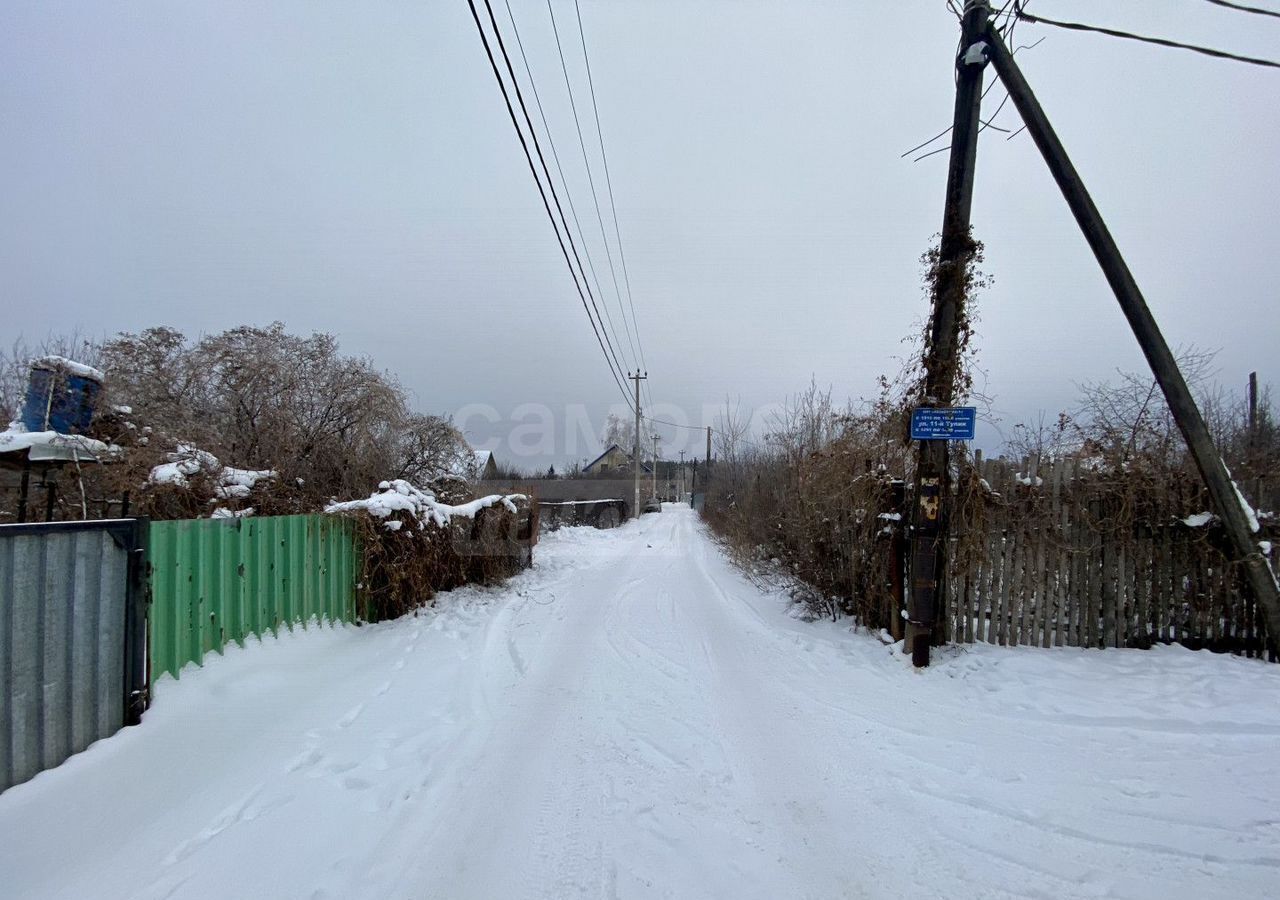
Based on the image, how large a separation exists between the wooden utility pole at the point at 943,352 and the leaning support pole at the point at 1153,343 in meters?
0.38

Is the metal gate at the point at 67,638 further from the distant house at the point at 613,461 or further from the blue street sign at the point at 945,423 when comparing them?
the distant house at the point at 613,461

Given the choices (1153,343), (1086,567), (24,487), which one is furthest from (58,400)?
(1086,567)

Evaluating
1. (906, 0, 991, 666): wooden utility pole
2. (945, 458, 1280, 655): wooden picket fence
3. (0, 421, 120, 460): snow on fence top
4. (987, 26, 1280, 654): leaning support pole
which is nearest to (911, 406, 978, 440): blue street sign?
(906, 0, 991, 666): wooden utility pole

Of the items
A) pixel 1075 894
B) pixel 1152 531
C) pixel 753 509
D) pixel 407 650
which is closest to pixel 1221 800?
pixel 1075 894

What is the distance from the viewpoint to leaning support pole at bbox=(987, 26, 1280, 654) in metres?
4.20

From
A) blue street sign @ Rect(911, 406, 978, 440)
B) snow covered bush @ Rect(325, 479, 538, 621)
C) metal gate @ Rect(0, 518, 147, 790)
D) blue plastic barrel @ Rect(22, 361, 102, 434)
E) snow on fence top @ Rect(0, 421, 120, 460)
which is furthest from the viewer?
snow covered bush @ Rect(325, 479, 538, 621)

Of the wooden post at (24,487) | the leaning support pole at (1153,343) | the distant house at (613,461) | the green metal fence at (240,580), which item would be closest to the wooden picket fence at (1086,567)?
the leaning support pole at (1153,343)

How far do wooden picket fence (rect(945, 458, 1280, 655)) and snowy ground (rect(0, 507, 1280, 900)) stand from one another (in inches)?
11.9

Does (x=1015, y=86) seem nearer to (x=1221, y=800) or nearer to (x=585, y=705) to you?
(x=1221, y=800)

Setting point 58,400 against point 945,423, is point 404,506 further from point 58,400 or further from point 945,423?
point 945,423

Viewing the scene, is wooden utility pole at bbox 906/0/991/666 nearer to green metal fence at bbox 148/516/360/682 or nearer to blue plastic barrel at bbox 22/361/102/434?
green metal fence at bbox 148/516/360/682

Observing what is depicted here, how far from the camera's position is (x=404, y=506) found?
21.6ft

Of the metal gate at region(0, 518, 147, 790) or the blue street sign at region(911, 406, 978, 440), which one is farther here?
the blue street sign at region(911, 406, 978, 440)

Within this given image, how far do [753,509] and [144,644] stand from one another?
10.8m
